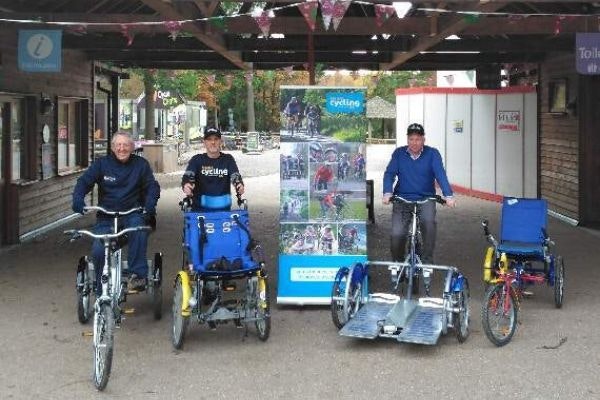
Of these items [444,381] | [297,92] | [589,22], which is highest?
[589,22]

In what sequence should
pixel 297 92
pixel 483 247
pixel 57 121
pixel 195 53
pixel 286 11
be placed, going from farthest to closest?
pixel 195 53 < pixel 57 121 < pixel 286 11 < pixel 483 247 < pixel 297 92

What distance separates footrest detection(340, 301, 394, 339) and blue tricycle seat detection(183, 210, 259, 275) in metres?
0.83

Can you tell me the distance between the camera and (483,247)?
35.8 ft

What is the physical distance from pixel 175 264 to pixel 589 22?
18.0 ft

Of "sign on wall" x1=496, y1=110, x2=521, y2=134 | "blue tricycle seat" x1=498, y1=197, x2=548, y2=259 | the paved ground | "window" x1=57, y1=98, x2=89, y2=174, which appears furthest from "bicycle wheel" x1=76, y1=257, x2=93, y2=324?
"sign on wall" x1=496, y1=110, x2=521, y2=134

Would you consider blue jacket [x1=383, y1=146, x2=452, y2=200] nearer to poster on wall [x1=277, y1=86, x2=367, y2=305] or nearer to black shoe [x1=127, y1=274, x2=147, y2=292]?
poster on wall [x1=277, y1=86, x2=367, y2=305]

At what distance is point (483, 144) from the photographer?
59.4ft

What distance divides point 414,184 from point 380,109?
46.5 meters

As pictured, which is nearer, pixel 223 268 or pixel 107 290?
pixel 107 290

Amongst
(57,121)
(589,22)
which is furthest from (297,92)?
(57,121)

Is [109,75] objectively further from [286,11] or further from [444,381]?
[444,381]

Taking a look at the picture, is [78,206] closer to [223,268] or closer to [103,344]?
[223,268]

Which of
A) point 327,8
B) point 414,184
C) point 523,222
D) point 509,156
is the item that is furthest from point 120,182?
point 509,156

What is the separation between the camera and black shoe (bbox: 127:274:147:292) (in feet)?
21.5
